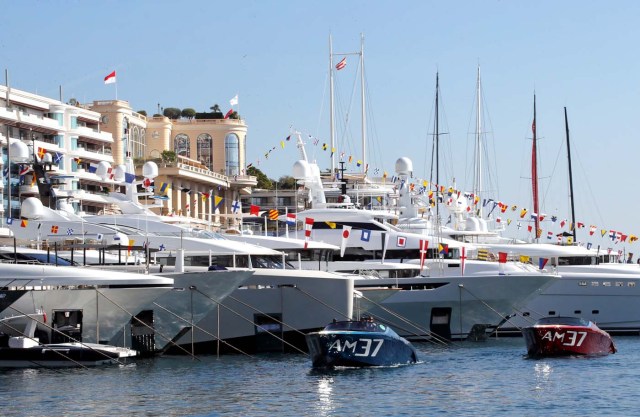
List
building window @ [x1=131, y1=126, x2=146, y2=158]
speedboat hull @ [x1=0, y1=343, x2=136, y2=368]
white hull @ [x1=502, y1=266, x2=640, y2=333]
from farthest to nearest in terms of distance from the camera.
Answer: building window @ [x1=131, y1=126, x2=146, y2=158]
white hull @ [x1=502, y1=266, x2=640, y2=333]
speedboat hull @ [x1=0, y1=343, x2=136, y2=368]

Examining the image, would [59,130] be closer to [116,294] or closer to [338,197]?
[338,197]

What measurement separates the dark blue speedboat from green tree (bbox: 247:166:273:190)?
87.2 metres

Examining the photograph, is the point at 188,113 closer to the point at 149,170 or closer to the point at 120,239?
the point at 149,170

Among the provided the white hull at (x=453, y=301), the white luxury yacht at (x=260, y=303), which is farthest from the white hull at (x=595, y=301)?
the white luxury yacht at (x=260, y=303)

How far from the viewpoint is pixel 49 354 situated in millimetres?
38656

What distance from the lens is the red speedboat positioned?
43.8m

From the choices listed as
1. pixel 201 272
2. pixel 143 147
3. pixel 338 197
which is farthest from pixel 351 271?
pixel 143 147

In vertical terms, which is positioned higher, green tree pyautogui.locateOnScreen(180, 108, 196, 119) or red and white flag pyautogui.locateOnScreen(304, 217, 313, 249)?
green tree pyautogui.locateOnScreen(180, 108, 196, 119)

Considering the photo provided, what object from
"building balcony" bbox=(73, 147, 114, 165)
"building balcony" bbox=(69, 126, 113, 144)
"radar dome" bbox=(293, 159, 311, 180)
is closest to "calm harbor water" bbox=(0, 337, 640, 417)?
"radar dome" bbox=(293, 159, 311, 180)

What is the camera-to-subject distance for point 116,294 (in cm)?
4081

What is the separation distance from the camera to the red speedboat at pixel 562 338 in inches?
1724

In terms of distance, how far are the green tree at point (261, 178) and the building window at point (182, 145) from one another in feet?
48.1

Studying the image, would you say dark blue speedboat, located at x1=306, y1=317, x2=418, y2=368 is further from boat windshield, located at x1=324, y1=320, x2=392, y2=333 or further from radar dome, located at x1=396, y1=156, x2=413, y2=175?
radar dome, located at x1=396, y1=156, x2=413, y2=175

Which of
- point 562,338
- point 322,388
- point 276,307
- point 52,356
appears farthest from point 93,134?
point 322,388
